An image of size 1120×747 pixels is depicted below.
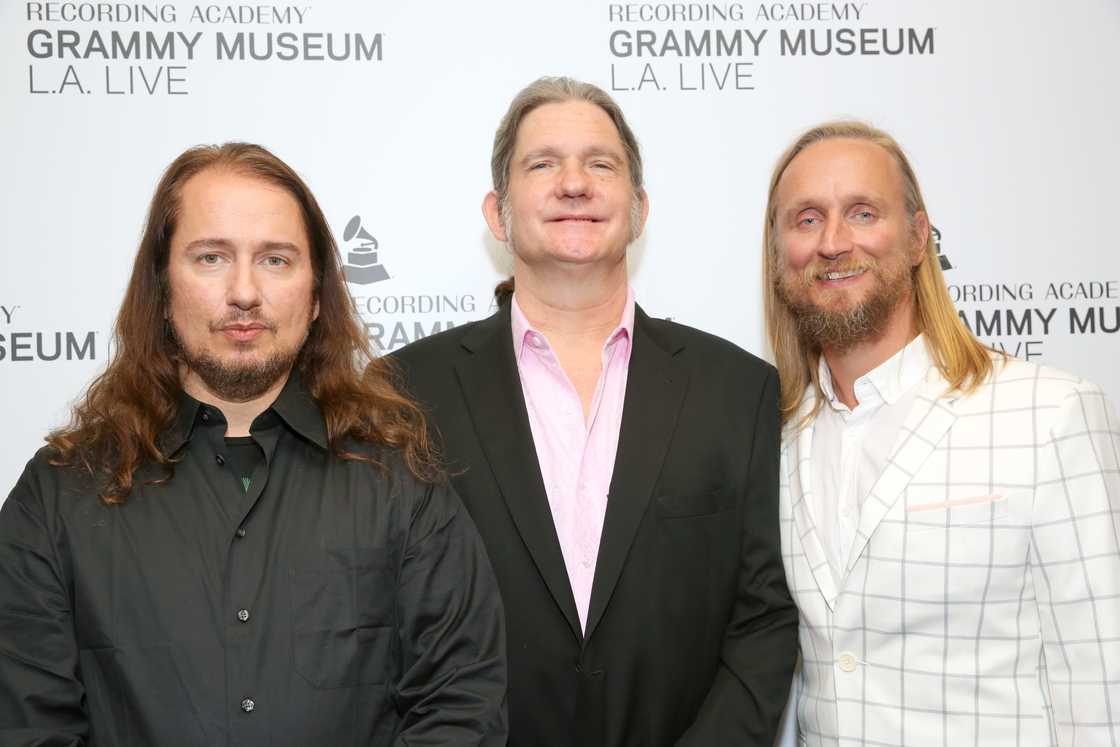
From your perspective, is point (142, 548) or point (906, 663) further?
point (906, 663)

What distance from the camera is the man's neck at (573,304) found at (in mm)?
2496

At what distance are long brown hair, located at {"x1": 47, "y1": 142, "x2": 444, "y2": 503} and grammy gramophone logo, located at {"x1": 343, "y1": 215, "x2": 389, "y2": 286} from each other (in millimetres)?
836

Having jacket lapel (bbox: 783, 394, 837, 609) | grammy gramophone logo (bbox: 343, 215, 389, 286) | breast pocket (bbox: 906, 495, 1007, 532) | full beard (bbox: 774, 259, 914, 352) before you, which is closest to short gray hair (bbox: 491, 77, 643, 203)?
full beard (bbox: 774, 259, 914, 352)

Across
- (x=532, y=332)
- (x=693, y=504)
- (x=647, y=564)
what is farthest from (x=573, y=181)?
(x=647, y=564)

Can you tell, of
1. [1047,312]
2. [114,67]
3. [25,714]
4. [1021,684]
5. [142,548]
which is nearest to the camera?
[25,714]

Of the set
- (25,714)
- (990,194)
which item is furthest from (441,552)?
(990,194)

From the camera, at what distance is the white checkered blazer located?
2.07m

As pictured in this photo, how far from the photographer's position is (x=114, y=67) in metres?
3.06

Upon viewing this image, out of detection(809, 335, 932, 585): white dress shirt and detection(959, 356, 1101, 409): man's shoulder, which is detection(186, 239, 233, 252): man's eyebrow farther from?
detection(959, 356, 1101, 409): man's shoulder

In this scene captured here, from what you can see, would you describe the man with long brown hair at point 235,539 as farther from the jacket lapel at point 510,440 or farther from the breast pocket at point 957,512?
the breast pocket at point 957,512

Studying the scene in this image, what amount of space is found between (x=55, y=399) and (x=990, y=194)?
3.12 meters

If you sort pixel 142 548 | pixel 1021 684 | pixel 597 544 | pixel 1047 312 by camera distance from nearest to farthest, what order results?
pixel 142 548, pixel 1021 684, pixel 597 544, pixel 1047 312

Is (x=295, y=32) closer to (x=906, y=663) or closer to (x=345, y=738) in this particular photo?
(x=345, y=738)

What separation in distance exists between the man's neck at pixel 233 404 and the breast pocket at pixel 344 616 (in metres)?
0.36
